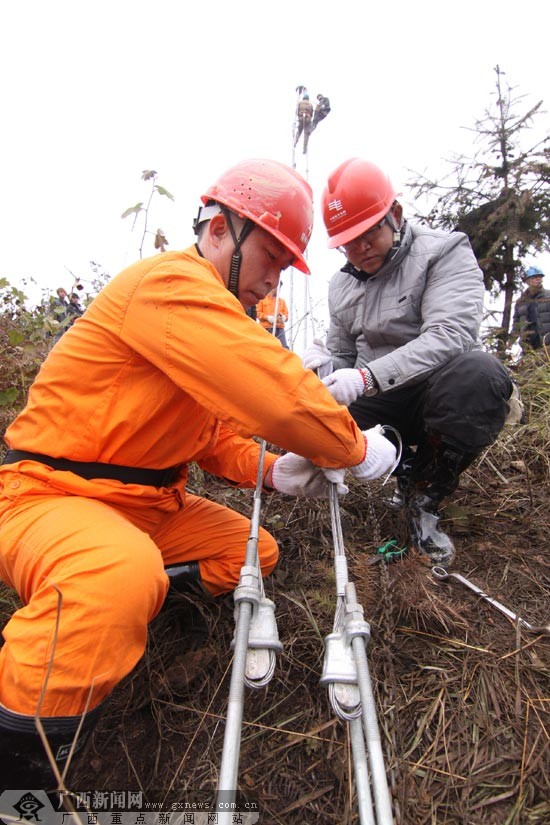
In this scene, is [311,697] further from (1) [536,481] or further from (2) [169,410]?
(1) [536,481]

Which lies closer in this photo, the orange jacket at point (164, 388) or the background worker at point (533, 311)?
the orange jacket at point (164, 388)

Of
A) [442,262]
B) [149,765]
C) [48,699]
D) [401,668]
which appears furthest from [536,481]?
[48,699]

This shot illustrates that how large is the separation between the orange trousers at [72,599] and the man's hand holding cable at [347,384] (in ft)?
3.92

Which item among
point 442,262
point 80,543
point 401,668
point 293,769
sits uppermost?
point 442,262

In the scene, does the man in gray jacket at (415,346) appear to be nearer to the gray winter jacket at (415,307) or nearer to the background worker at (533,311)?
the gray winter jacket at (415,307)

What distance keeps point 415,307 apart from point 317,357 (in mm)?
675

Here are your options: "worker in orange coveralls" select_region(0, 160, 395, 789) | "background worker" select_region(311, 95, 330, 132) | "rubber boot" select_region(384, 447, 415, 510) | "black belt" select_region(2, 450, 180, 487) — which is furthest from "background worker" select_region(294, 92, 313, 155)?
"black belt" select_region(2, 450, 180, 487)

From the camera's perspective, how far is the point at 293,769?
5.00 ft

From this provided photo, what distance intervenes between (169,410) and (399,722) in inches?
52.7

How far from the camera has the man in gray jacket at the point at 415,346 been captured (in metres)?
2.33

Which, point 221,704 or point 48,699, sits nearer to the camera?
point 48,699

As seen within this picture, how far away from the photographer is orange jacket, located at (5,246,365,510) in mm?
1446

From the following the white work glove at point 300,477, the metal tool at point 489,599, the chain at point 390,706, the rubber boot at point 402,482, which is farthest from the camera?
the rubber boot at point 402,482

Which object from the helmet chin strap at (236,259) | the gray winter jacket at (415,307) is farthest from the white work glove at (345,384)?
the helmet chin strap at (236,259)
